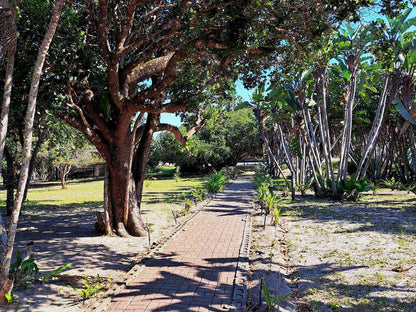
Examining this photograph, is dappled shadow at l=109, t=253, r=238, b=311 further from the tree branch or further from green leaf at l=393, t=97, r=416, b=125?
green leaf at l=393, t=97, r=416, b=125

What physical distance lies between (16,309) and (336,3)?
257 inches

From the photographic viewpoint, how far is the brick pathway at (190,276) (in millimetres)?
4227

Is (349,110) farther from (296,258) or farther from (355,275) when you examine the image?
(355,275)

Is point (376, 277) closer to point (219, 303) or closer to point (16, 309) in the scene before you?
point (219, 303)

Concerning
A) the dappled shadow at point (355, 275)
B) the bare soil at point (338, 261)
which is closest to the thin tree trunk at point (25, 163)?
the bare soil at point (338, 261)

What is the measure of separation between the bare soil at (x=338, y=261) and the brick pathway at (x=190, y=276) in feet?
1.33

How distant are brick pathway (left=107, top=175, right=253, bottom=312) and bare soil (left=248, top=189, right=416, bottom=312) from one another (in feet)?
1.33

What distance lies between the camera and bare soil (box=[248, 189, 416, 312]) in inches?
170

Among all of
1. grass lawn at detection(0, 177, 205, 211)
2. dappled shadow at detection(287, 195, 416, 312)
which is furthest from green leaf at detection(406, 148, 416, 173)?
grass lawn at detection(0, 177, 205, 211)

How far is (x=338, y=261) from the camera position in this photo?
5.93 metres

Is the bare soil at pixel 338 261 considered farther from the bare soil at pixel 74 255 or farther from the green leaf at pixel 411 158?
the green leaf at pixel 411 158

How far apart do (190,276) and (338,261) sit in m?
2.84

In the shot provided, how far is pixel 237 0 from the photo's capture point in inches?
230

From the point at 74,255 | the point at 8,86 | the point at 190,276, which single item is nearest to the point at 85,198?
the point at 74,255
